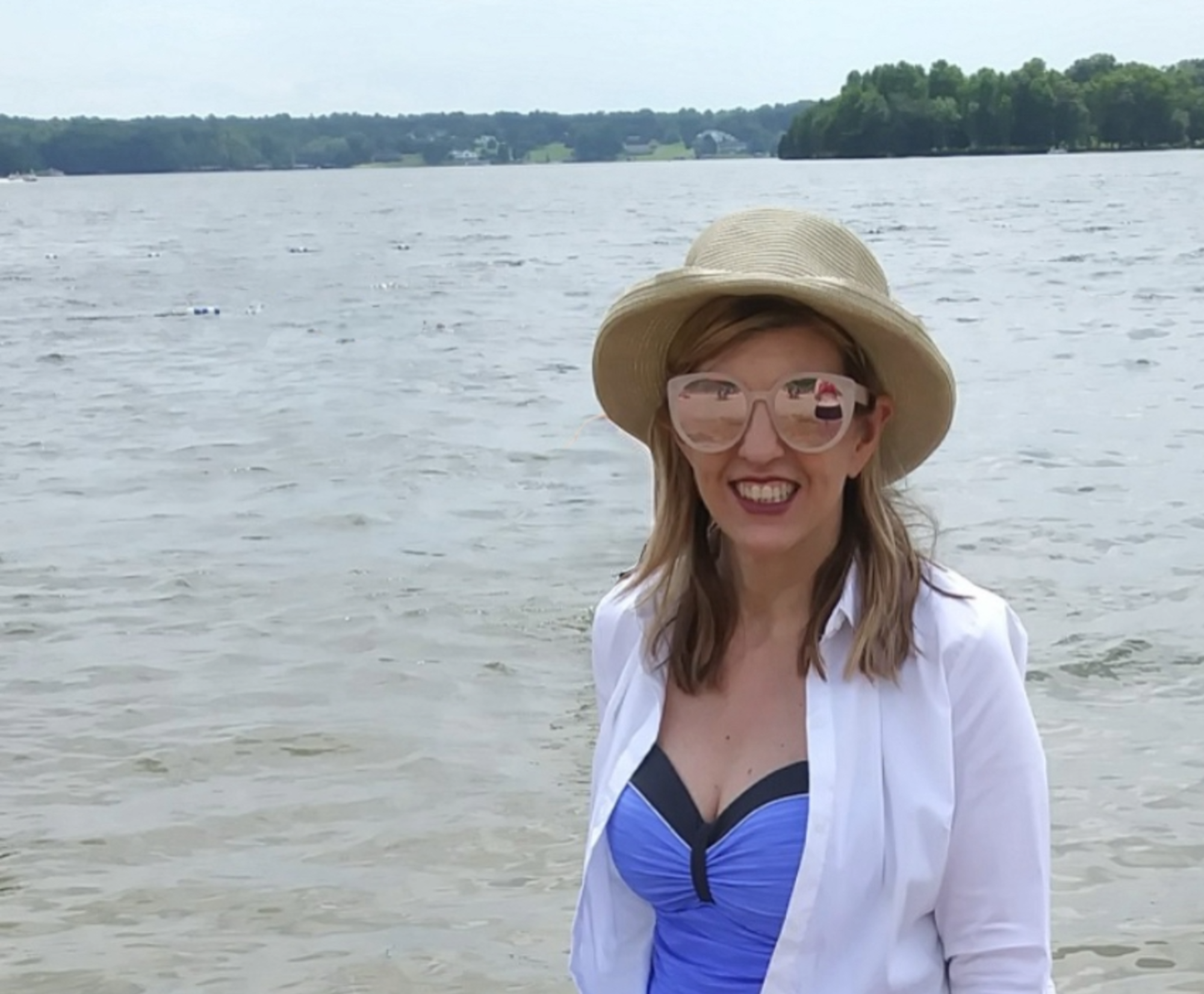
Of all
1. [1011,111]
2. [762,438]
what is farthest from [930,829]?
[1011,111]

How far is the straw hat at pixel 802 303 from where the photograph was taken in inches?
96.1

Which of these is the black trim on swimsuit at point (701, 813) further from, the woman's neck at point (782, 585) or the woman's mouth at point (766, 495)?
the woman's mouth at point (766, 495)

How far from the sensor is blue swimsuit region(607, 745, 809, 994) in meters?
2.40

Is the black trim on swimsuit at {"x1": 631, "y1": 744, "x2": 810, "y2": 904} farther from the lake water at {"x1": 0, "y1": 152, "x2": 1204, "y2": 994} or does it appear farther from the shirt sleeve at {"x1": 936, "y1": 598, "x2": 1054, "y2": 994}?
the lake water at {"x1": 0, "y1": 152, "x2": 1204, "y2": 994}

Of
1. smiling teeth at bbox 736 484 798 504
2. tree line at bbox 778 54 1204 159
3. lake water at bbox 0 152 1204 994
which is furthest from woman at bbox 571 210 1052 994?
tree line at bbox 778 54 1204 159

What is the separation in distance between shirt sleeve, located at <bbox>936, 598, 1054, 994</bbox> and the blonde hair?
0.39ft

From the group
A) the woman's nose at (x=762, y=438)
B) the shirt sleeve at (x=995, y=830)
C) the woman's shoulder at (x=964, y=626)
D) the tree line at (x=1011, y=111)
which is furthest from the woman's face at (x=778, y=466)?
the tree line at (x=1011, y=111)

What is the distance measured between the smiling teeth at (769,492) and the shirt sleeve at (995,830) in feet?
1.16

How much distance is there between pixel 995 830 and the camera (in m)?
2.35

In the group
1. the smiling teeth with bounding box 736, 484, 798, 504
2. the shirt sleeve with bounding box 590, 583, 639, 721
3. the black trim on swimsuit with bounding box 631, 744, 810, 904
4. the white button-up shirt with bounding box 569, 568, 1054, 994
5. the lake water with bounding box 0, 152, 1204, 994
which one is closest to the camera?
the white button-up shirt with bounding box 569, 568, 1054, 994

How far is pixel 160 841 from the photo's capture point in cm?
685

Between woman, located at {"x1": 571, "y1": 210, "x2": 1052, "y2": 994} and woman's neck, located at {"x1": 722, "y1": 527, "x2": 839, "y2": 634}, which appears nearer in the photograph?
woman, located at {"x1": 571, "y1": 210, "x2": 1052, "y2": 994}

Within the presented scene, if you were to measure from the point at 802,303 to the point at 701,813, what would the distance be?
0.75 m

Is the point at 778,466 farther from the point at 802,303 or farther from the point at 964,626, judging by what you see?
the point at 964,626
